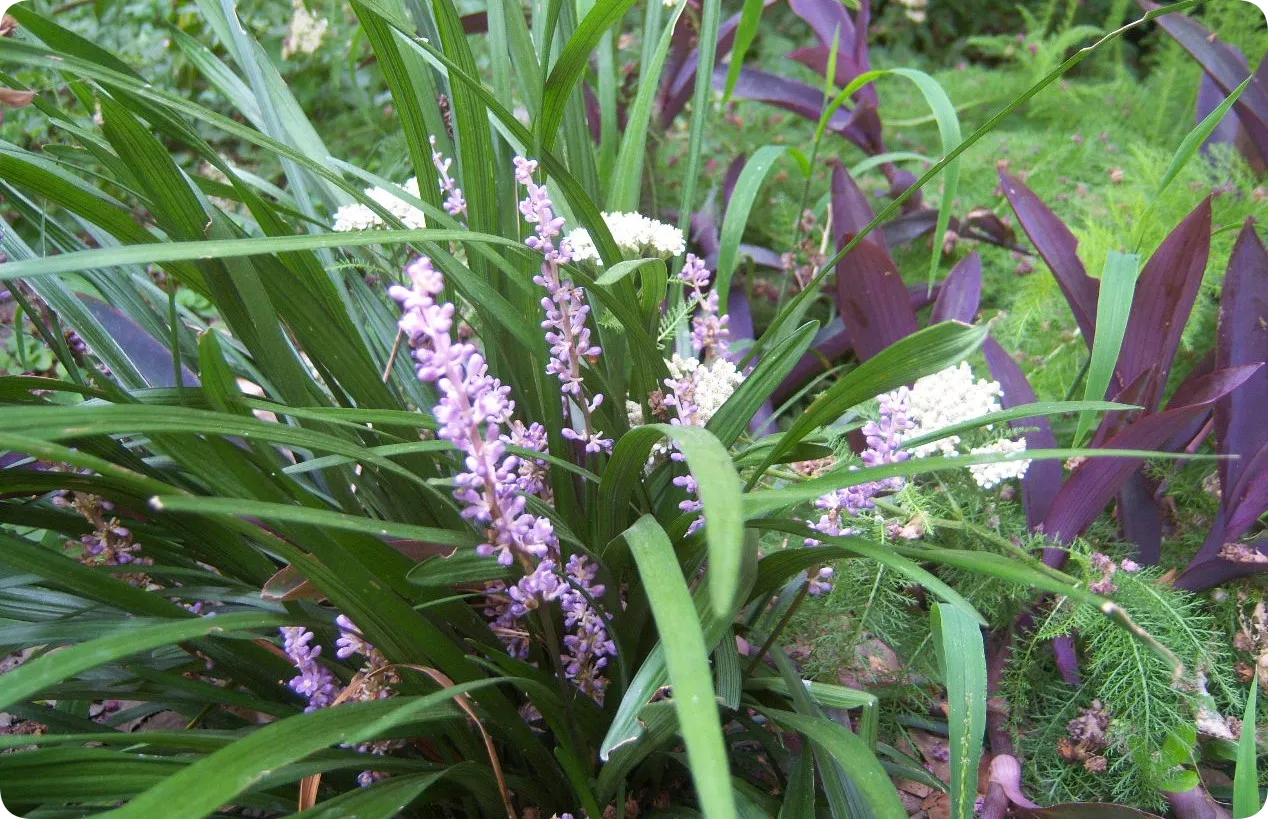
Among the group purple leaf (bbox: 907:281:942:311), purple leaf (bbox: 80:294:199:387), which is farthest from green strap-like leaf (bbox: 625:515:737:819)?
purple leaf (bbox: 907:281:942:311)

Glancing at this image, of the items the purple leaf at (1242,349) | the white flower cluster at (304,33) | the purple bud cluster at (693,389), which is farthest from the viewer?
the white flower cluster at (304,33)

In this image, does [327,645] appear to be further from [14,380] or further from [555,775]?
[14,380]

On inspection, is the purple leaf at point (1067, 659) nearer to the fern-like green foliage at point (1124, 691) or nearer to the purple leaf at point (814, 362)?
the fern-like green foliage at point (1124, 691)

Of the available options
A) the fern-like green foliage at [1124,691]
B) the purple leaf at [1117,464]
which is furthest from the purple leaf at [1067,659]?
the purple leaf at [1117,464]

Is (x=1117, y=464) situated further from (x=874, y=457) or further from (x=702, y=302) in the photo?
(x=702, y=302)

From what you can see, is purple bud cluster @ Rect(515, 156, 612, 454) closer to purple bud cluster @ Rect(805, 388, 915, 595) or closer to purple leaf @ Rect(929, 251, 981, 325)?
purple bud cluster @ Rect(805, 388, 915, 595)

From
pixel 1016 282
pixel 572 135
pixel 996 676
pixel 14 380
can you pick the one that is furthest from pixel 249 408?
pixel 1016 282
